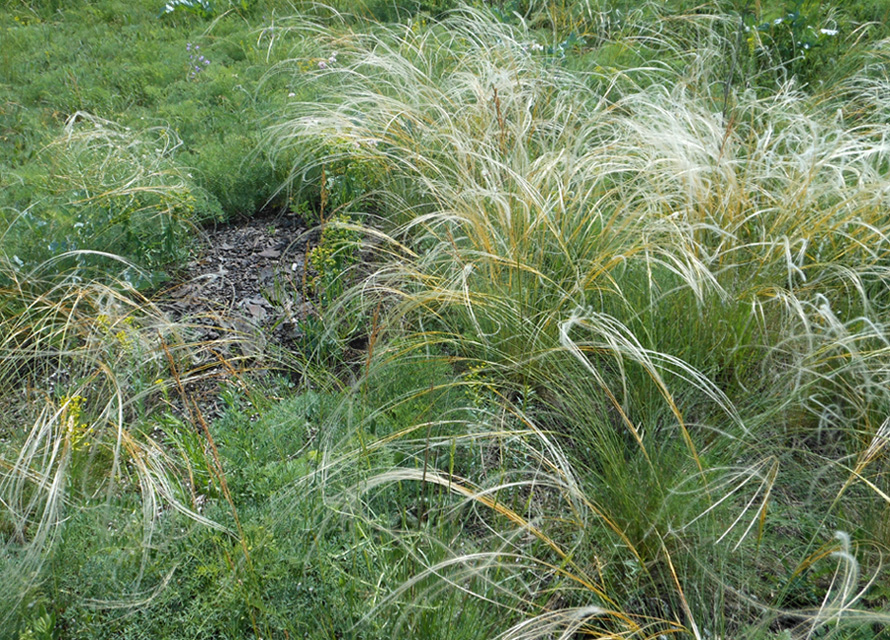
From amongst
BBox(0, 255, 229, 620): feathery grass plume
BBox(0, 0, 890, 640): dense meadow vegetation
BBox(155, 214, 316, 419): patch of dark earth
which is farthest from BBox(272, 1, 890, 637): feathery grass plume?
BBox(0, 255, 229, 620): feathery grass plume

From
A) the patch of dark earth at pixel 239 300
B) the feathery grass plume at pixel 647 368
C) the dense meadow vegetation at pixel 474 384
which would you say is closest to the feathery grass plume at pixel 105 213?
the dense meadow vegetation at pixel 474 384

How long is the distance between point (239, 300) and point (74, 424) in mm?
1123

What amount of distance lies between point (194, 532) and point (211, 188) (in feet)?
7.32

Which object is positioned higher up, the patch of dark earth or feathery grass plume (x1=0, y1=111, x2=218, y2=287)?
feathery grass plume (x1=0, y1=111, x2=218, y2=287)

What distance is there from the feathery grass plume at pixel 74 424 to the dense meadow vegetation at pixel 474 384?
0.02 metres

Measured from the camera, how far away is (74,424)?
7.17 ft

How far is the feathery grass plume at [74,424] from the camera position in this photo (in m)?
1.97

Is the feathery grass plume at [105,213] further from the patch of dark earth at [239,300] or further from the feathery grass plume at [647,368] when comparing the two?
the feathery grass plume at [647,368]

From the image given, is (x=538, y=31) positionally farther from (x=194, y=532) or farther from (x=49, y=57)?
(x=194, y=532)

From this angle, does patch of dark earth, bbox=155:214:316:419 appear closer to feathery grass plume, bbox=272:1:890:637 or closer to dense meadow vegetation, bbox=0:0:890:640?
dense meadow vegetation, bbox=0:0:890:640

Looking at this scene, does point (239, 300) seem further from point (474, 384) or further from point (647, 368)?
point (647, 368)

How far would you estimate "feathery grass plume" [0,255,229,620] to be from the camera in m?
1.97

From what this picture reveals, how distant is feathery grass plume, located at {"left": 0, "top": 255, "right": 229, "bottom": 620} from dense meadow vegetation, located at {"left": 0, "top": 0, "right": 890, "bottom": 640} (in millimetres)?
19

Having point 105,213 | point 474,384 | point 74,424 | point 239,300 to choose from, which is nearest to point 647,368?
point 474,384
